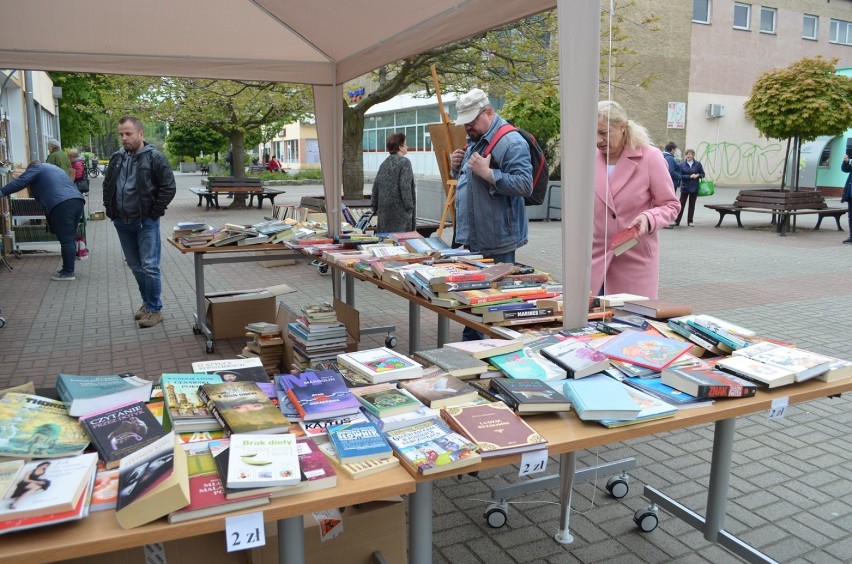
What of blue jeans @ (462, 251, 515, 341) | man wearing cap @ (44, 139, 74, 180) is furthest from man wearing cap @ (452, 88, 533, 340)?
man wearing cap @ (44, 139, 74, 180)

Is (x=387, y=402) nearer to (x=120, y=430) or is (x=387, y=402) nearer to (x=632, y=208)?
(x=120, y=430)

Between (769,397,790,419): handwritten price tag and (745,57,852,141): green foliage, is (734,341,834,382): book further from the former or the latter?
(745,57,852,141): green foliage

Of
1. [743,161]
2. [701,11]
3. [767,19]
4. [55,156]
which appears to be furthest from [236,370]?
[767,19]

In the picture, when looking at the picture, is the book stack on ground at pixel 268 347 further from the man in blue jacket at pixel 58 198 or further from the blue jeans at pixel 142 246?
the man in blue jacket at pixel 58 198

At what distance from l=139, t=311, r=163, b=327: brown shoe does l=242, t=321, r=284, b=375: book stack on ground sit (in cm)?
195

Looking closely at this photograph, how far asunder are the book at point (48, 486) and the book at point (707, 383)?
1.78 metres

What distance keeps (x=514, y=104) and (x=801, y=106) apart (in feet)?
20.1

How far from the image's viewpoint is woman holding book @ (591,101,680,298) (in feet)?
11.9

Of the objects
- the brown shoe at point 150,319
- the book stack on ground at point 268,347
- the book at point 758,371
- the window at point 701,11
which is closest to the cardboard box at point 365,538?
the book at point 758,371

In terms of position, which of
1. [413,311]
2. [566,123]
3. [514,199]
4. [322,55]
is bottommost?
[413,311]

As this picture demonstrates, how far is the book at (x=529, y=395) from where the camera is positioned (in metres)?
2.05

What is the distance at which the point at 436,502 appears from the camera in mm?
3369

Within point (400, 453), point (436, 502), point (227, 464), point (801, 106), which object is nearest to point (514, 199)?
point (436, 502)

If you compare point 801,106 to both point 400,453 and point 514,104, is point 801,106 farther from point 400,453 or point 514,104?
Result: point 400,453
